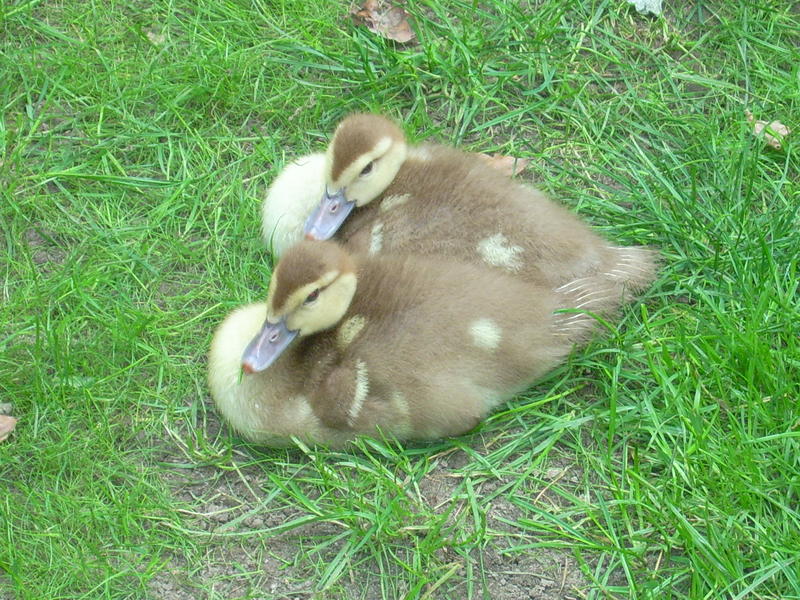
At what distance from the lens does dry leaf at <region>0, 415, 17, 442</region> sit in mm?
3225

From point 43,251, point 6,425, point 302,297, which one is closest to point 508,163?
point 302,297

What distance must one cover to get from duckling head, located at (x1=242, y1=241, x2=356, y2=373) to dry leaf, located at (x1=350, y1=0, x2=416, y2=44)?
138 cm

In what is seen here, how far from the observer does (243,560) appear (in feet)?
9.89

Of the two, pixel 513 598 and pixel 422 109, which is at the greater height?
pixel 422 109

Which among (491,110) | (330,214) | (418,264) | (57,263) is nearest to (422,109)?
(491,110)

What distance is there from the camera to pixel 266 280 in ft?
Result: 12.0

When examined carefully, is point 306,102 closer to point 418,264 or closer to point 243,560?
point 418,264

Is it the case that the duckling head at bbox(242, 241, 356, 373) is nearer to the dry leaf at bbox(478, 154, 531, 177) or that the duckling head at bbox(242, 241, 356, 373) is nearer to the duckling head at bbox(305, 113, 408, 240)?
the duckling head at bbox(305, 113, 408, 240)

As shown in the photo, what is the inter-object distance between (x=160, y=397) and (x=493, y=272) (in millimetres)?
1051

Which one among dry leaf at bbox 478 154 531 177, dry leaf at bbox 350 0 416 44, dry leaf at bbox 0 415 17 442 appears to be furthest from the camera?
dry leaf at bbox 350 0 416 44

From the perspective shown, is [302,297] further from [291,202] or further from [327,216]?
[291,202]

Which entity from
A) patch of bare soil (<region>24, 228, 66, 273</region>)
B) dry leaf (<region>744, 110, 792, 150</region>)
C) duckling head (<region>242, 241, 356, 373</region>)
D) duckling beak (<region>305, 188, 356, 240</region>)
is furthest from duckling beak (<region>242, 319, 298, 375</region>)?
dry leaf (<region>744, 110, 792, 150</region>)

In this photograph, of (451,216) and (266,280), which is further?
(266,280)

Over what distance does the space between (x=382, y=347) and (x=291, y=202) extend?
0.74m
